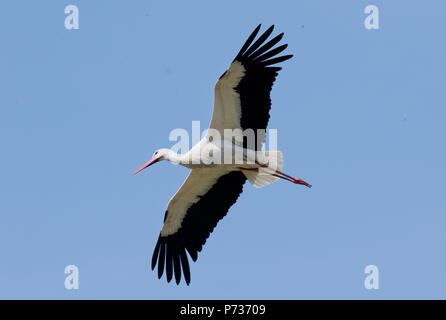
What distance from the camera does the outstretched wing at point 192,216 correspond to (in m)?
13.5

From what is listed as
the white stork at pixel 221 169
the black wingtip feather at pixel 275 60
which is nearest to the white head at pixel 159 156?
the white stork at pixel 221 169

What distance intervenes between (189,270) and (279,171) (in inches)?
78.8

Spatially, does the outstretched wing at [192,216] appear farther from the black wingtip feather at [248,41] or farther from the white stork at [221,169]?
the black wingtip feather at [248,41]

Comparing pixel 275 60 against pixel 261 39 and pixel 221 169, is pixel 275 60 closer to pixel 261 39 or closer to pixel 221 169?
pixel 261 39

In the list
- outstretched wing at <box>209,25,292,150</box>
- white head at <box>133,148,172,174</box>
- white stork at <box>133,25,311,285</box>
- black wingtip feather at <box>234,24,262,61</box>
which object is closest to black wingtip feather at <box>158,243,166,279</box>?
white stork at <box>133,25,311,285</box>

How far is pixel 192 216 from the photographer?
13.6 metres

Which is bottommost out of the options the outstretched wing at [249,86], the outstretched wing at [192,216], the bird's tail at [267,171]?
the outstretched wing at [192,216]

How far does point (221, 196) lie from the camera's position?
13.5 metres

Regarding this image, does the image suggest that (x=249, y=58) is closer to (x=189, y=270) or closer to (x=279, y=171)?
(x=279, y=171)

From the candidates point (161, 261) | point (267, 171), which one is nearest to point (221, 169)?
point (267, 171)

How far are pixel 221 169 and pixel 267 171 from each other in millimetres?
653

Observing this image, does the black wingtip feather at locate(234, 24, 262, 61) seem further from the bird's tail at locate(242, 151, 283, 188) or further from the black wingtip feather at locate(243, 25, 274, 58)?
the bird's tail at locate(242, 151, 283, 188)
